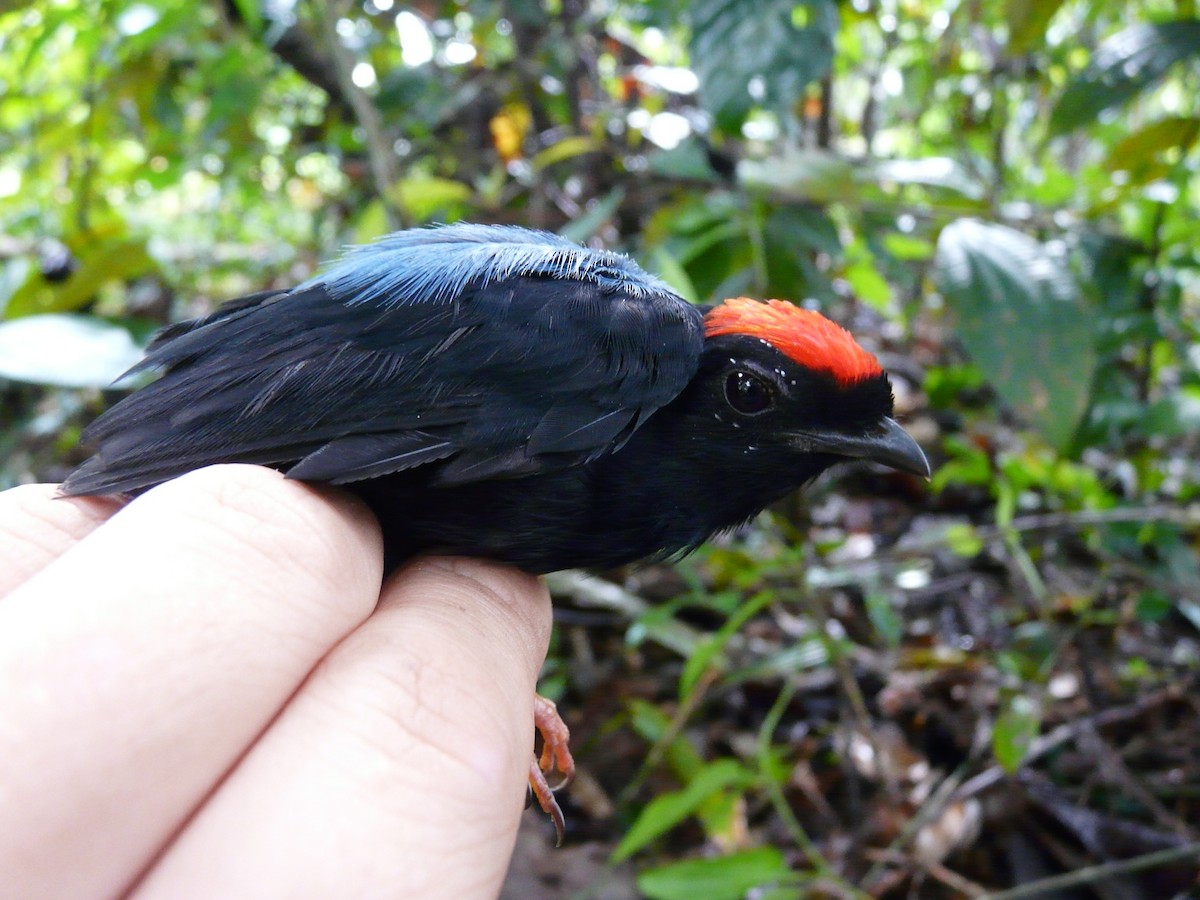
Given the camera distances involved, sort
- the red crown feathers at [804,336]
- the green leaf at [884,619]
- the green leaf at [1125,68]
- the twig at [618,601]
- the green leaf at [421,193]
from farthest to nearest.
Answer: the green leaf at [421,193] → the twig at [618,601] → the green leaf at [884,619] → the green leaf at [1125,68] → the red crown feathers at [804,336]

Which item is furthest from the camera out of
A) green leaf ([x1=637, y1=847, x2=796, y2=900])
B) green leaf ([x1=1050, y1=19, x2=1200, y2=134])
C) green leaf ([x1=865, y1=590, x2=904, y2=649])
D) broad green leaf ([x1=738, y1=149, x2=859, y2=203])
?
green leaf ([x1=865, y1=590, x2=904, y2=649])

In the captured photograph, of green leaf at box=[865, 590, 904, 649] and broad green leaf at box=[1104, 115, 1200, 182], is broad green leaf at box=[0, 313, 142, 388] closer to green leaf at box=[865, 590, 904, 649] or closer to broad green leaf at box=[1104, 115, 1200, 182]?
green leaf at box=[865, 590, 904, 649]

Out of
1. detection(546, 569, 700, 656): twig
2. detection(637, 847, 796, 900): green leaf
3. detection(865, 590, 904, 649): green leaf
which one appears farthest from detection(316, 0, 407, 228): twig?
detection(637, 847, 796, 900): green leaf

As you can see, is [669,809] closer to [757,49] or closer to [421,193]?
[757,49]

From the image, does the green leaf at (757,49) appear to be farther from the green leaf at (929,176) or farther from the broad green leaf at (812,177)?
the green leaf at (929,176)

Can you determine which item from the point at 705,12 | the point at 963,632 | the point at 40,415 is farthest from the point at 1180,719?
the point at 40,415

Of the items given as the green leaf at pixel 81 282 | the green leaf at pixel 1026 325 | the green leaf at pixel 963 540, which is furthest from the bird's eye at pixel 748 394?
the green leaf at pixel 81 282

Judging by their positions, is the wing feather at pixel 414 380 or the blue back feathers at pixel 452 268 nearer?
the wing feather at pixel 414 380
